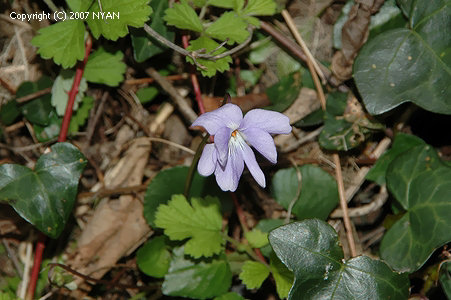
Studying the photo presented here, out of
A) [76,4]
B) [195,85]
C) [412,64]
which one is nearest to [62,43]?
[76,4]

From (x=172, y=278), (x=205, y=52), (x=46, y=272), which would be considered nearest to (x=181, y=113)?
(x=205, y=52)

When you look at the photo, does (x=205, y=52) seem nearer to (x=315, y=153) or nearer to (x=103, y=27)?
(x=103, y=27)

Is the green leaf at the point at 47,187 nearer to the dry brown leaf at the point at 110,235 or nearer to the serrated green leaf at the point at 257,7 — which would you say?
the dry brown leaf at the point at 110,235


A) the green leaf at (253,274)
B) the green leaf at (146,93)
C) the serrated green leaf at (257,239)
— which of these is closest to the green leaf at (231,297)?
the green leaf at (253,274)

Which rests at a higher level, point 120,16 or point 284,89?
point 120,16

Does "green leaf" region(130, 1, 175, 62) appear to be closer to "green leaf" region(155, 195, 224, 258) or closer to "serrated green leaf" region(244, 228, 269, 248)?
"green leaf" region(155, 195, 224, 258)

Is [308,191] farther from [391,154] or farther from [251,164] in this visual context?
[251,164]
